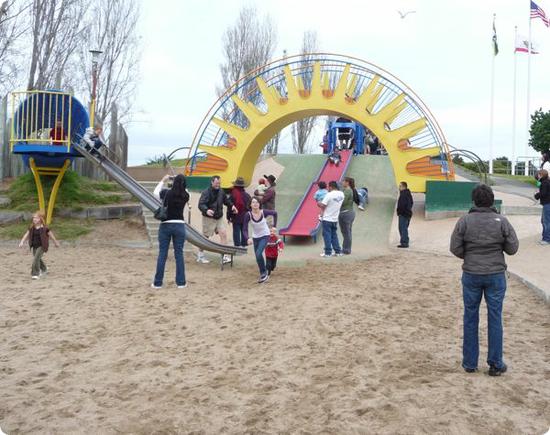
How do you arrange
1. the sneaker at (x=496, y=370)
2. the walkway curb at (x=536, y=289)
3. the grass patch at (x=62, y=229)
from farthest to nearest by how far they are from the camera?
the grass patch at (x=62, y=229)
the walkway curb at (x=536, y=289)
the sneaker at (x=496, y=370)

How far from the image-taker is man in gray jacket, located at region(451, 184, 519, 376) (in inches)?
197

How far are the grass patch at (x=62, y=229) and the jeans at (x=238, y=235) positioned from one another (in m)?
4.13

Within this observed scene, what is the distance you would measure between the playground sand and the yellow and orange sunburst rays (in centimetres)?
767

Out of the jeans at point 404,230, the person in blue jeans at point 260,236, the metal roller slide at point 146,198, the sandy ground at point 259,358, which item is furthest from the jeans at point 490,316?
the jeans at point 404,230

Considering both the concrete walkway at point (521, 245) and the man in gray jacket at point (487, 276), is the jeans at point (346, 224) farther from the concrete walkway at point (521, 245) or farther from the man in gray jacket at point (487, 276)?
the man in gray jacket at point (487, 276)

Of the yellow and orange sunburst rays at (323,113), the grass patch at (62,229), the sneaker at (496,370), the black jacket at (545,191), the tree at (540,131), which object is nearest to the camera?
the sneaker at (496,370)

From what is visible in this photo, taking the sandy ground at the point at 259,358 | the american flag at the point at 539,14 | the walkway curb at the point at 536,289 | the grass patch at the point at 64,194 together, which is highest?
the american flag at the point at 539,14

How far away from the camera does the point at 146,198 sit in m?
12.4

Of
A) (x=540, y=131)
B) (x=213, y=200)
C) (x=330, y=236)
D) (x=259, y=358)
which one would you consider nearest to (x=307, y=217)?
(x=330, y=236)

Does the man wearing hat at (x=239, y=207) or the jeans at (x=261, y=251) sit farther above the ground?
the man wearing hat at (x=239, y=207)

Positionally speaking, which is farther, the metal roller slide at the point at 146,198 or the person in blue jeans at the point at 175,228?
the metal roller slide at the point at 146,198

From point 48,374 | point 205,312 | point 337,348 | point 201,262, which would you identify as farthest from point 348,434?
point 201,262

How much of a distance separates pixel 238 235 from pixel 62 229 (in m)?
4.77

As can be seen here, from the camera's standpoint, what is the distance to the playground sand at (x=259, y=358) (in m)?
4.05
